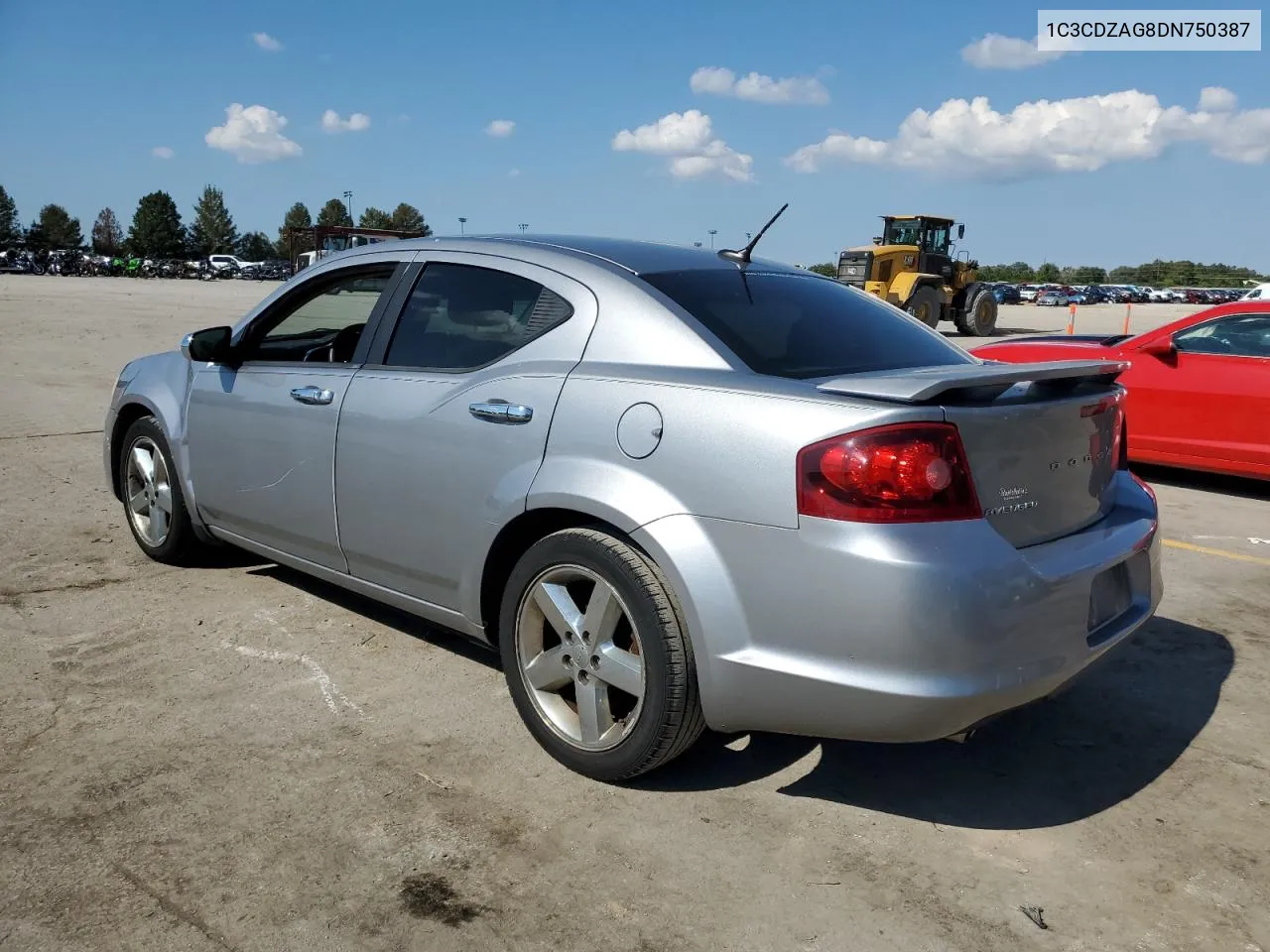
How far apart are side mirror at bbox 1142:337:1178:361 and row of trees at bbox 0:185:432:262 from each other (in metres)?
102

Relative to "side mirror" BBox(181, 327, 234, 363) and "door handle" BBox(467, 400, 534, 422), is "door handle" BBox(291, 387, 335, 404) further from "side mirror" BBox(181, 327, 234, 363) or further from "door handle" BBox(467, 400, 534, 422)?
"door handle" BBox(467, 400, 534, 422)

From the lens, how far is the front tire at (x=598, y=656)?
2.80 meters

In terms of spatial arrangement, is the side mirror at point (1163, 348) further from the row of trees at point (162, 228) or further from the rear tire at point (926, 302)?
the row of trees at point (162, 228)

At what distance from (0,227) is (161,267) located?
51.8 meters

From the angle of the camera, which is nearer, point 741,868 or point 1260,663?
point 741,868

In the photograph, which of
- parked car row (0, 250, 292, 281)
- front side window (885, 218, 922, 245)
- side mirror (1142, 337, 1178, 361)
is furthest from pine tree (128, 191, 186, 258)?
side mirror (1142, 337, 1178, 361)

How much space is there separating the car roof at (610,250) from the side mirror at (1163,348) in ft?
16.7

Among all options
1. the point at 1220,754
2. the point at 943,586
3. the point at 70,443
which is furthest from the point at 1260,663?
the point at 70,443

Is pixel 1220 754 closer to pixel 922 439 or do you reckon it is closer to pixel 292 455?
pixel 922 439

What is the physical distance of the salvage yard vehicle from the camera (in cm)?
254

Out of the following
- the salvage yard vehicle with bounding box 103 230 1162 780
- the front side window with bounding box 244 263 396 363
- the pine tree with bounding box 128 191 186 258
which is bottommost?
the salvage yard vehicle with bounding box 103 230 1162 780

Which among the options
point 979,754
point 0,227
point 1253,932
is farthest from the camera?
point 0,227

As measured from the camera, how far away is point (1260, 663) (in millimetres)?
4207

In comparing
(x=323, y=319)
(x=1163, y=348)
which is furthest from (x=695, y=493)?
(x=1163, y=348)
